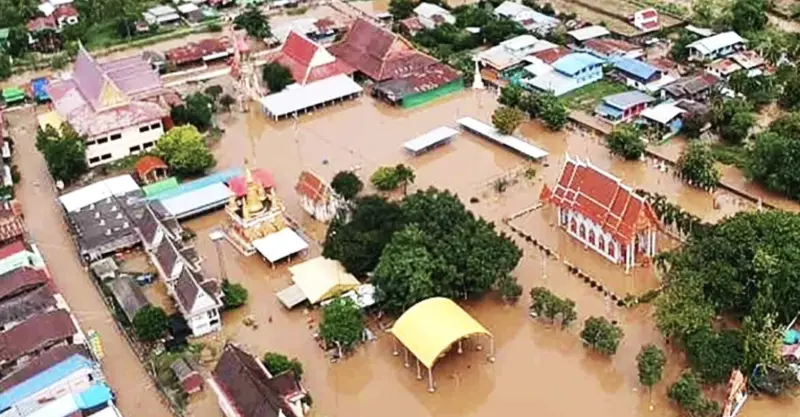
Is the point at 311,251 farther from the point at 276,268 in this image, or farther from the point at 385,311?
the point at 385,311

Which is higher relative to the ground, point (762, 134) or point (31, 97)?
point (762, 134)

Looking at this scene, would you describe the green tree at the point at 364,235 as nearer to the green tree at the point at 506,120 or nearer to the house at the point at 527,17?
the green tree at the point at 506,120

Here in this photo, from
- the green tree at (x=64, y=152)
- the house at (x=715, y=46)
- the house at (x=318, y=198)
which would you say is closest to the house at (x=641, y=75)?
the house at (x=715, y=46)

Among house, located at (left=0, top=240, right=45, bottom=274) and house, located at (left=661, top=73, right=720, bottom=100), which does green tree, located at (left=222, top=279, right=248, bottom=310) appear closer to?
house, located at (left=0, top=240, right=45, bottom=274)

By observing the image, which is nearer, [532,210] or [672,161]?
[532,210]

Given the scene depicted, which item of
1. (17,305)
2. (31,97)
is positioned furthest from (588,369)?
(31,97)

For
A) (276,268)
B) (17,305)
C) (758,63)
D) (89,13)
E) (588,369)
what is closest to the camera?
(588,369)

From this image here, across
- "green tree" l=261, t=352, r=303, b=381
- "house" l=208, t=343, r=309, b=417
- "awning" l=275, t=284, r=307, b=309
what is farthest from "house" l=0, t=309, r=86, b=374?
"awning" l=275, t=284, r=307, b=309

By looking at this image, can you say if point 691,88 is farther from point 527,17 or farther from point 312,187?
point 312,187
